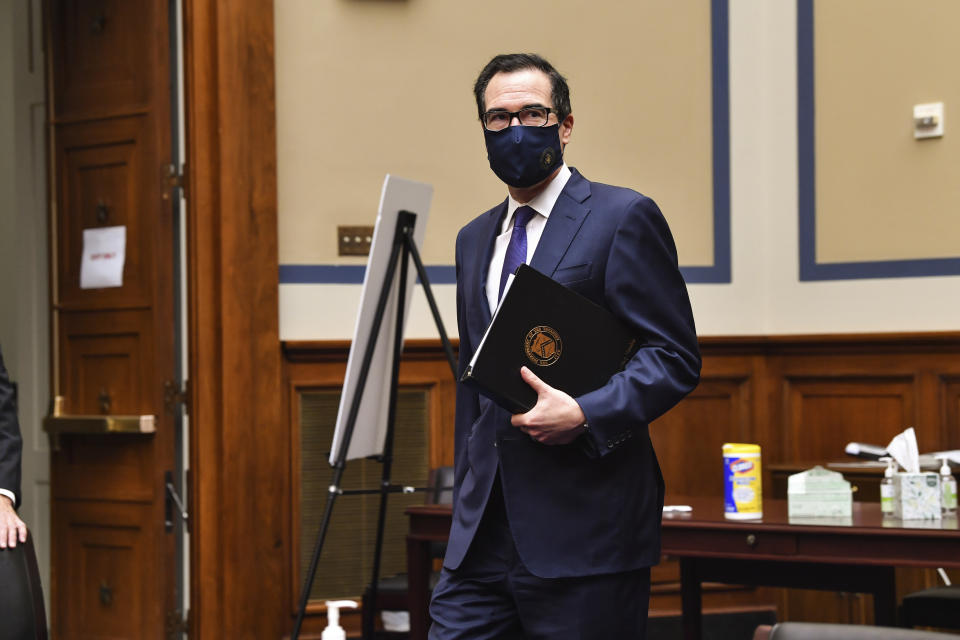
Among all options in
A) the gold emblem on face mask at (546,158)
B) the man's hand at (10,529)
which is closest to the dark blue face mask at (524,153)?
the gold emblem on face mask at (546,158)

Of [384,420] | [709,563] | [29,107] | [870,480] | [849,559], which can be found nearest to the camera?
[849,559]

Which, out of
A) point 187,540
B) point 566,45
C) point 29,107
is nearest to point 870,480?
point 566,45

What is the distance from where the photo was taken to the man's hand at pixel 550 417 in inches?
72.0

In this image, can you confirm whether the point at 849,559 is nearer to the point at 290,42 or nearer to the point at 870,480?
the point at 870,480

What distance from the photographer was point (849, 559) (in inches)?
114

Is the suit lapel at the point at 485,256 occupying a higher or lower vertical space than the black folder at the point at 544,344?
higher

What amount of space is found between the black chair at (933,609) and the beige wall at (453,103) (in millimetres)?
1817

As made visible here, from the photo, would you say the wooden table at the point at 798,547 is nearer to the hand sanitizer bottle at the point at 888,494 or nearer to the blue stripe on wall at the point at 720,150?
the hand sanitizer bottle at the point at 888,494

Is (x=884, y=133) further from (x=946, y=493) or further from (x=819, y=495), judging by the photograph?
(x=819, y=495)

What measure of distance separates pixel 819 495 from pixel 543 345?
1.54 m

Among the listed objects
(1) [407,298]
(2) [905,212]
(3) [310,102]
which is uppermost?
(3) [310,102]

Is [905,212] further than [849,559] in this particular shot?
Yes

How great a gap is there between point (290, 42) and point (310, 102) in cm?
23

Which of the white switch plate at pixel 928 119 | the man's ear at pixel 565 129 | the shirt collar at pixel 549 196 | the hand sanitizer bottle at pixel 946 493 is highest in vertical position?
the white switch plate at pixel 928 119
